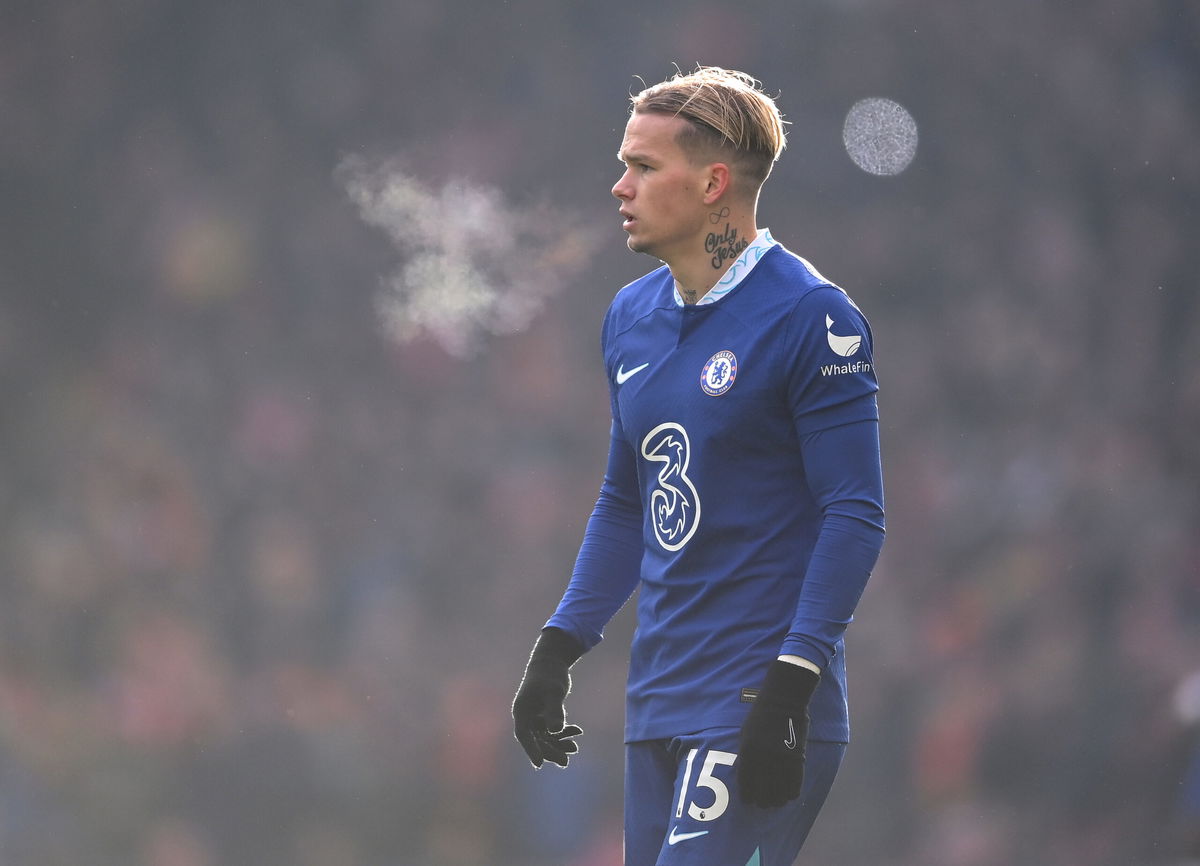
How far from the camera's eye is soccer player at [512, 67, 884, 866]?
210 cm

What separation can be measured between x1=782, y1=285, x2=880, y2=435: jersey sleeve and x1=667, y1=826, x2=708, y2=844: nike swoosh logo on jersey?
0.59 meters

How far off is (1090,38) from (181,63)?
3.73m

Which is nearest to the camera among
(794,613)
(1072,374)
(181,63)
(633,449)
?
(794,613)

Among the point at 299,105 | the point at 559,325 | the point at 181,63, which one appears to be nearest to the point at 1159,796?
the point at 559,325

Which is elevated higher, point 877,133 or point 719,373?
point 877,133

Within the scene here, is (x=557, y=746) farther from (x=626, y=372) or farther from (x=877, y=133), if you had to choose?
(x=877, y=133)

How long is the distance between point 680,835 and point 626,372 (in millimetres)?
736

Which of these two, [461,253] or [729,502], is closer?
[729,502]

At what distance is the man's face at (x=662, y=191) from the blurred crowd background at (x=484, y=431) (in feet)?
11.7

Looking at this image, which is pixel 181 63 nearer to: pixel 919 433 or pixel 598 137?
pixel 598 137

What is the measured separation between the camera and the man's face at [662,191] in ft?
7.61

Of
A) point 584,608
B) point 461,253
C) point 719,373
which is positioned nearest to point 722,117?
point 719,373

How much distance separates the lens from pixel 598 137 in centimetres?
597

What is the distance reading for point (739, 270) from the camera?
2.32 meters
